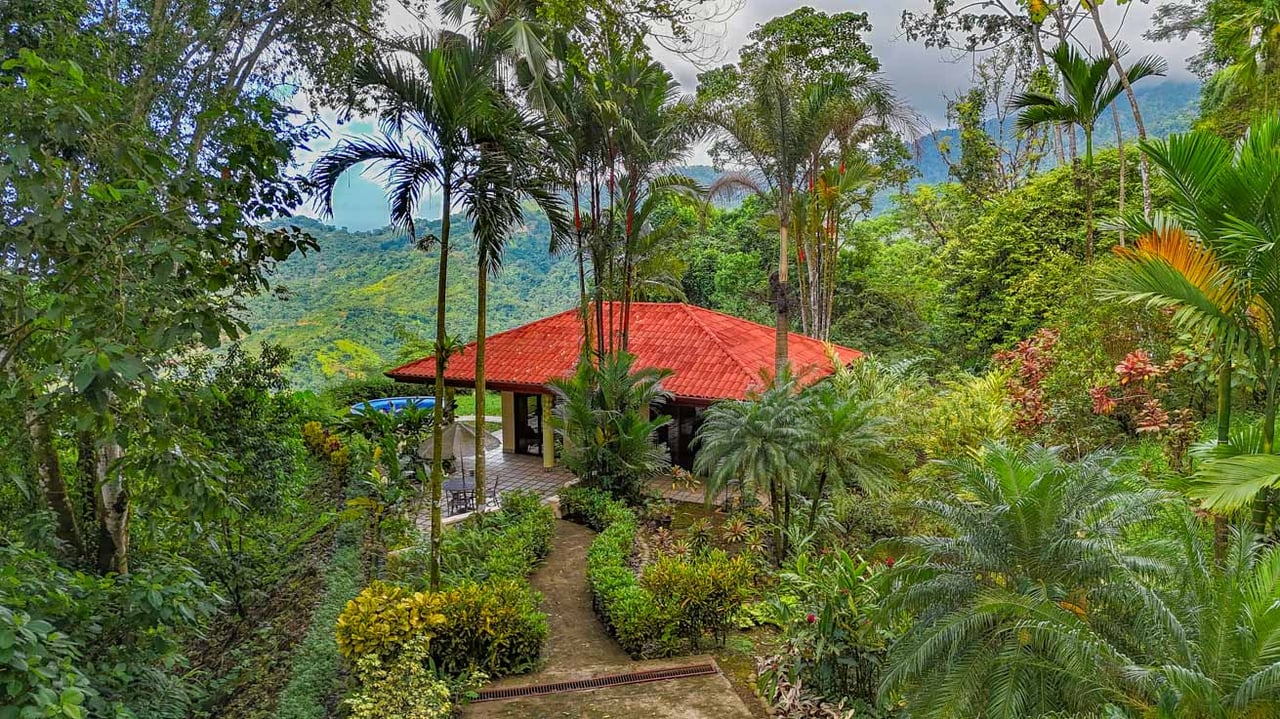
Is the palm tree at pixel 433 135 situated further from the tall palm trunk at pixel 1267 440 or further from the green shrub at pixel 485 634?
the tall palm trunk at pixel 1267 440

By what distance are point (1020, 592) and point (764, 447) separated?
445 centimetres

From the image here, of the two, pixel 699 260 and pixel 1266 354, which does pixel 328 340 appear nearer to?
pixel 699 260

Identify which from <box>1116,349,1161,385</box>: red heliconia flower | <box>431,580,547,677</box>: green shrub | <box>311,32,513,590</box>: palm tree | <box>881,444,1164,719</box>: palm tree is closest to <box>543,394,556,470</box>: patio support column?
<box>311,32,513,590</box>: palm tree

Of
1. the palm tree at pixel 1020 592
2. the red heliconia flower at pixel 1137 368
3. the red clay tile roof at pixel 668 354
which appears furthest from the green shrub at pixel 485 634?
the red heliconia flower at pixel 1137 368

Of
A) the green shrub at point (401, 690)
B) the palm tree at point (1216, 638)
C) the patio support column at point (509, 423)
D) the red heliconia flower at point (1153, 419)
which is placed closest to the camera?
the palm tree at point (1216, 638)

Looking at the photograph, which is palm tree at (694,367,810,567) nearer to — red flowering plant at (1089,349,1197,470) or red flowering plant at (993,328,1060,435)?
red flowering plant at (993,328,1060,435)

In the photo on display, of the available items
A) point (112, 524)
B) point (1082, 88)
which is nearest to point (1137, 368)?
point (1082, 88)

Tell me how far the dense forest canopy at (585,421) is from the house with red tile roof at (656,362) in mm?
399

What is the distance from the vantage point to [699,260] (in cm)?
2580

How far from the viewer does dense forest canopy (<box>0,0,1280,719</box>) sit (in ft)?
9.69

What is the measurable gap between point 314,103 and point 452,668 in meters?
8.24

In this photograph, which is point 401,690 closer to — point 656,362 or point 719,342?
point 656,362

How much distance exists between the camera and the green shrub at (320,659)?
17.5ft

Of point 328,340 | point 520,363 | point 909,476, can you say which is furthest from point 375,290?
point 909,476
